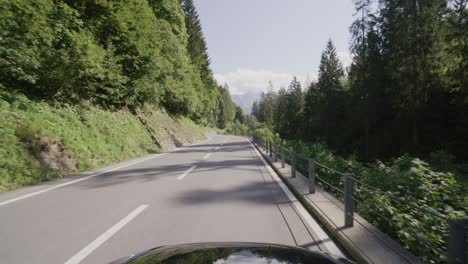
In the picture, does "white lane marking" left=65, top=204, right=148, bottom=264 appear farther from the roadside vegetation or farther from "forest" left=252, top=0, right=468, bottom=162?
"forest" left=252, top=0, right=468, bottom=162

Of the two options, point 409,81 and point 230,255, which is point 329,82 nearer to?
point 409,81

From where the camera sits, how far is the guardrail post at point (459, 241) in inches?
119

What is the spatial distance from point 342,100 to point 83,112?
3664 centimetres

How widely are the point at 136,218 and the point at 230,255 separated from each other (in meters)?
4.04

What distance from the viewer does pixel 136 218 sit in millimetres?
5973

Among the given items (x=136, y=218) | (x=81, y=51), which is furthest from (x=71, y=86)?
(x=136, y=218)

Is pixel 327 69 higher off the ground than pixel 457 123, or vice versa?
pixel 327 69

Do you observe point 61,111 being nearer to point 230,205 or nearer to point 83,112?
point 83,112

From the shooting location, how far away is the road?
179 inches

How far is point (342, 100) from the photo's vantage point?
44688mm

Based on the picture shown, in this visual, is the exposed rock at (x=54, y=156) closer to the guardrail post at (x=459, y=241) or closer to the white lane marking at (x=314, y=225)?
the white lane marking at (x=314, y=225)

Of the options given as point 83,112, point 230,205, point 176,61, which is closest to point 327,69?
point 176,61

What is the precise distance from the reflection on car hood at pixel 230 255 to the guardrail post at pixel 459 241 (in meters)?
1.38

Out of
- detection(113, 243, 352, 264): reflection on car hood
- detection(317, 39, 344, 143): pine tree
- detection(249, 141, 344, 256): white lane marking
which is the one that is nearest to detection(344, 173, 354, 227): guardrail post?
detection(249, 141, 344, 256): white lane marking
